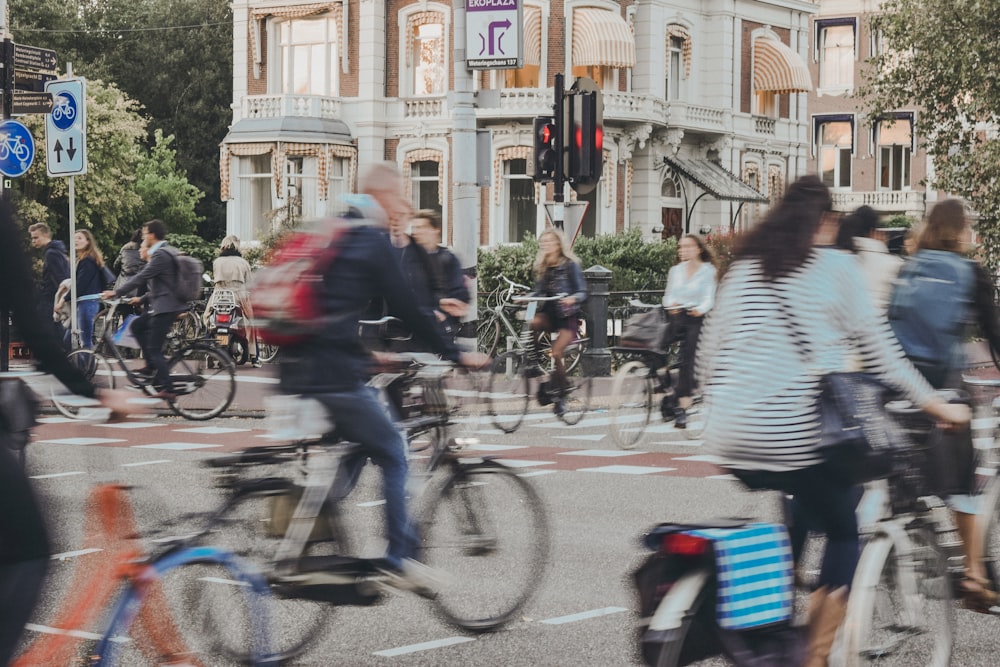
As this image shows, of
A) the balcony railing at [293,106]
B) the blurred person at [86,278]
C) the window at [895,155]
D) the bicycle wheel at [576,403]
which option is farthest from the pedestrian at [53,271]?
the window at [895,155]

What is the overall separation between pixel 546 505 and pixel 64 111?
8.89 meters

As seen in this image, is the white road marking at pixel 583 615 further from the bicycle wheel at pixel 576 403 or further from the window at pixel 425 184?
the window at pixel 425 184

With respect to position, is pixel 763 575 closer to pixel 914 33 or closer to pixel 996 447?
Result: pixel 996 447

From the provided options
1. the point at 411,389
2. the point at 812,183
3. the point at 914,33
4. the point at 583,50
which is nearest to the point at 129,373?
the point at 411,389

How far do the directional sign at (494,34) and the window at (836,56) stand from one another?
121 ft

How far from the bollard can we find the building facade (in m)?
16.3

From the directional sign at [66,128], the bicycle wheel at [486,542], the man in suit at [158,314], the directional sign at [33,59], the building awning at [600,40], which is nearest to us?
the bicycle wheel at [486,542]

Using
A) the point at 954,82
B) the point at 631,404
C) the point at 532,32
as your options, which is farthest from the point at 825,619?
the point at 532,32

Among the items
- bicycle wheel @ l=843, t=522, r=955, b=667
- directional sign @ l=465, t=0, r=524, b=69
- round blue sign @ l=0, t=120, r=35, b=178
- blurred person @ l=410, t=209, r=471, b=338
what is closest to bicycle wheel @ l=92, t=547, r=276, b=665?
bicycle wheel @ l=843, t=522, r=955, b=667

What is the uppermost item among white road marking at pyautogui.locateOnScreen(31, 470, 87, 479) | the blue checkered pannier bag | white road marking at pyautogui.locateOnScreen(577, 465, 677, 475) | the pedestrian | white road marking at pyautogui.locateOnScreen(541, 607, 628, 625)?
the pedestrian

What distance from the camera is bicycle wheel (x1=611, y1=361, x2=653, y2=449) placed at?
12.5m

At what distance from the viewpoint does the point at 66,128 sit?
51.4 ft

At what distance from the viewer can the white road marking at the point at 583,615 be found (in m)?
6.18

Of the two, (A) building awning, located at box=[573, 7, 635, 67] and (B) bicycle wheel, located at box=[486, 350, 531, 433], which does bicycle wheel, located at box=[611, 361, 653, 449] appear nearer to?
(B) bicycle wheel, located at box=[486, 350, 531, 433]
